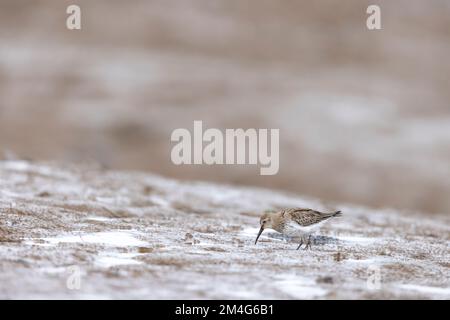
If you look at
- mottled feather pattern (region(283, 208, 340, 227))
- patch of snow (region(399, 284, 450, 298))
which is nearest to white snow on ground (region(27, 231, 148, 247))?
mottled feather pattern (region(283, 208, 340, 227))

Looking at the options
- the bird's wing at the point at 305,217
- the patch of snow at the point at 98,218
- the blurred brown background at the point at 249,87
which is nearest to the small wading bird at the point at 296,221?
the bird's wing at the point at 305,217

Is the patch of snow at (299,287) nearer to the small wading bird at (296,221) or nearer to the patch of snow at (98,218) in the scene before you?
the small wading bird at (296,221)

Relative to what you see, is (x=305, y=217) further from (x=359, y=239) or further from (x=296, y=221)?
(x=359, y=239)

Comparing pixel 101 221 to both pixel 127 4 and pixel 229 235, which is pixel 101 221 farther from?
pixel 127 4

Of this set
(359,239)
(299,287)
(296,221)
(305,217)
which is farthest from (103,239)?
(359,239)
